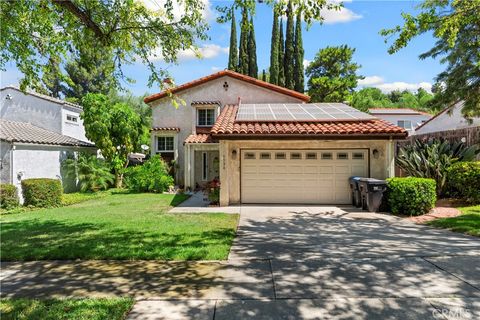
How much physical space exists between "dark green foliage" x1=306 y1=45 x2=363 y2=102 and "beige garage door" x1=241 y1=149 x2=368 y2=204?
2154cm

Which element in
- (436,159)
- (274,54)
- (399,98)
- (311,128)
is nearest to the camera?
(311,128)

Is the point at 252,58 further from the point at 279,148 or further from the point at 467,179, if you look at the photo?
the point at 467,179

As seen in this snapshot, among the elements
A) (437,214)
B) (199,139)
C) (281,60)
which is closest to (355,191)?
(437,214)

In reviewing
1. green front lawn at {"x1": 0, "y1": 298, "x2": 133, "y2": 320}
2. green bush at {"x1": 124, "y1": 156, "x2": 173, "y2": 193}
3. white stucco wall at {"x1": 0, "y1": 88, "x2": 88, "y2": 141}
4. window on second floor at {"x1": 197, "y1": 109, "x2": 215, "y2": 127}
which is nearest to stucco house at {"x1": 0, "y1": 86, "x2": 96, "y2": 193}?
white stucco wall at {"x1": 0, "y1": 88, "x2": 88, "y2": 141}

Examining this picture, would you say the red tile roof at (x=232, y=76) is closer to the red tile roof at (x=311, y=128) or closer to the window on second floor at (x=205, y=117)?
the window on second floor at (x=205, y=117)

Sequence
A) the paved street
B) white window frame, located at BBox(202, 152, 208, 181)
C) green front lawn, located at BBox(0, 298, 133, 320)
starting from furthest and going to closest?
white window frame, located at BBox(202, 152, 208, 181)
the paved street
green front lawn, located at BBox(0, 298, 133, 320)

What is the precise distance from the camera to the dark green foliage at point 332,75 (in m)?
32.1

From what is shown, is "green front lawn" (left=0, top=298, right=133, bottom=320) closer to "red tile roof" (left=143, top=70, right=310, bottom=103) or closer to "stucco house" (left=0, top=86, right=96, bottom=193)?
"stucco house" (left=0, top=86, right=96, bottom=193)

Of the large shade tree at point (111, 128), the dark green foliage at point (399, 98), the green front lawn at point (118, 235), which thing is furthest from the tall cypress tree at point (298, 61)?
the dark green foliage at point (399, 98)

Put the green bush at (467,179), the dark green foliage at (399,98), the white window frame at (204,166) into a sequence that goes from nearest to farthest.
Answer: the green bush at (467,179) < the white window frame at (204,166) < the dark green foliage at (399,98)

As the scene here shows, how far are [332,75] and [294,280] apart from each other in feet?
111

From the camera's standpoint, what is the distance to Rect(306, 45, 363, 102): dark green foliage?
1264 inches

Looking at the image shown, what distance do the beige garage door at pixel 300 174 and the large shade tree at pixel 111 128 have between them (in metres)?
10.5

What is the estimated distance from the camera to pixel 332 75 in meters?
34.8
